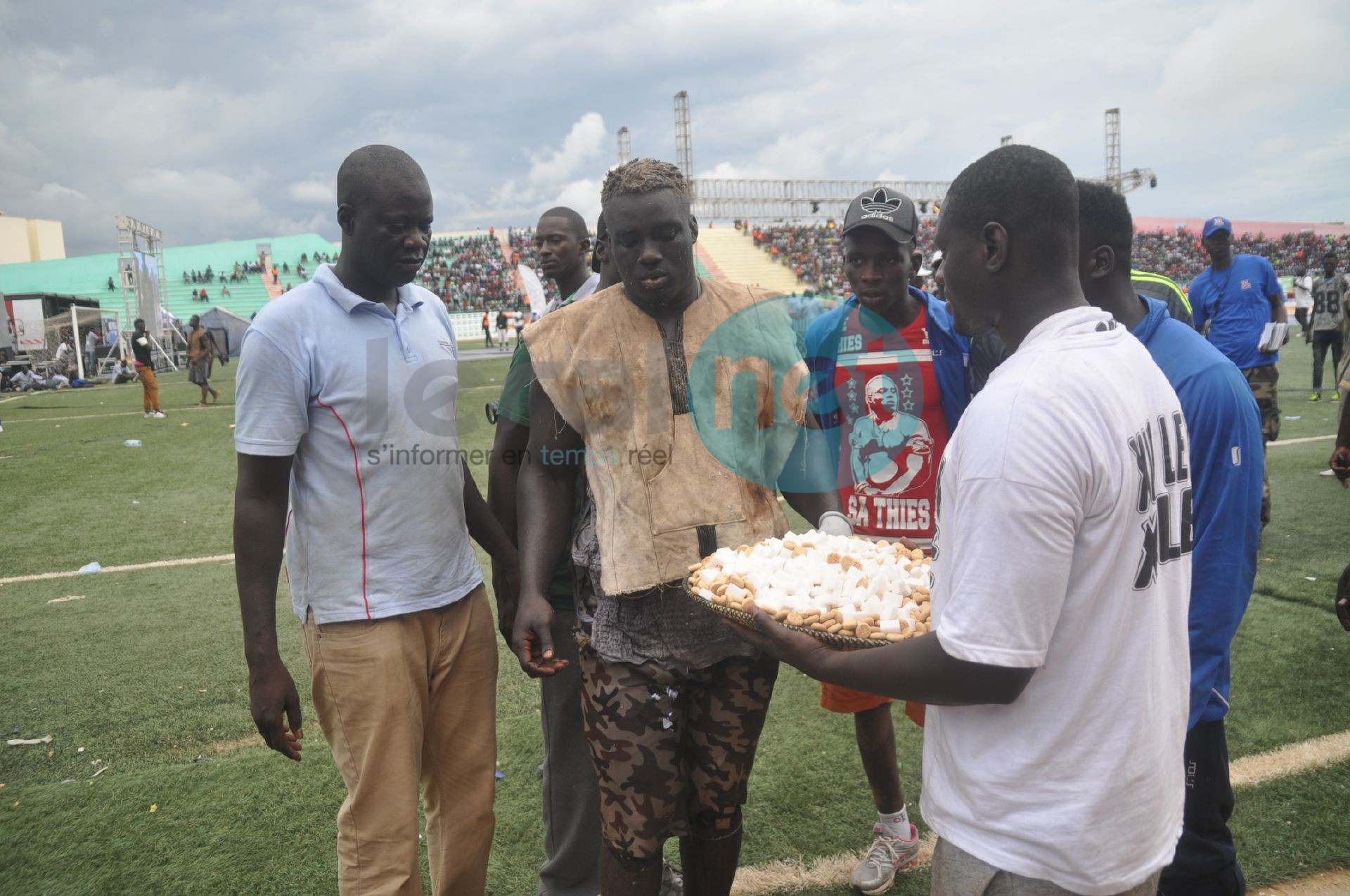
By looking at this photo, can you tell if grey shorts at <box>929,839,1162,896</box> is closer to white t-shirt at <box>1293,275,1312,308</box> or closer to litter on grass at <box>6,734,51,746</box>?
litter on grass at <box>6,734,51,746</box>

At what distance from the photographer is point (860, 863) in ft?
9.42

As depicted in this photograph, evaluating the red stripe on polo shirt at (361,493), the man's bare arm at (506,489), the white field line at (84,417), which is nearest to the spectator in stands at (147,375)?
the white field line at (84,417)

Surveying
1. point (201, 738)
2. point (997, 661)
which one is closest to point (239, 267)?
point (201, 738)

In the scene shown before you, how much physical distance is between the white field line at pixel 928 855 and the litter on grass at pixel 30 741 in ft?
10.7

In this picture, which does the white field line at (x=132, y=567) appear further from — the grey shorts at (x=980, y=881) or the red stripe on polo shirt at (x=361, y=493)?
the grey shorts at (x=980, y=881)

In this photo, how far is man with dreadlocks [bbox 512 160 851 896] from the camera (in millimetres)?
2115

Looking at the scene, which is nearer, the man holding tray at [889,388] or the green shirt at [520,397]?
the green shirt at [520,397]

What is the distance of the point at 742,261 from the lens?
48.2 meters

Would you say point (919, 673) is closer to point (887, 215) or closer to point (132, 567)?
point (887, 215)

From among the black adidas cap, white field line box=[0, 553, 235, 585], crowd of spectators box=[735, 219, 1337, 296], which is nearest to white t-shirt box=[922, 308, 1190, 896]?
the black adidas cap

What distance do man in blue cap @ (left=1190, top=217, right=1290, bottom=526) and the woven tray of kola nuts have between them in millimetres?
6715

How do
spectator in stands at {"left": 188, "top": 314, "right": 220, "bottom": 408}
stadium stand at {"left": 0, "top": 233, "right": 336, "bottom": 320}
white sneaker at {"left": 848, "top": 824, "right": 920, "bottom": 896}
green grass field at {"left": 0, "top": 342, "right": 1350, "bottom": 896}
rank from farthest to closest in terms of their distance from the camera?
A: stadium stand at {"left": 0, "top": 233, "right": 336, "bottom": 320} < spectator in stands at {"left": 188, "top": 314, "right": 220, "bottom": 408} < green grass field at {"left": 0, "top": 342, "right": 1350, "bottom": 896} < white sneaker at {"left": 848, "top": 824, "right": 920, "bottom": 896}

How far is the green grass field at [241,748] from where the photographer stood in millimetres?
2994

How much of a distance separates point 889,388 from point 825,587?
4.79 ft
